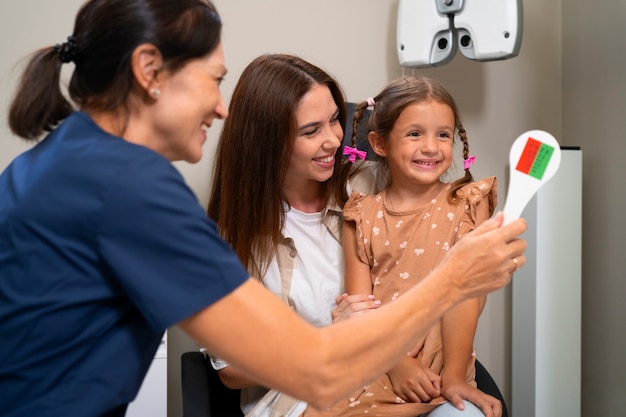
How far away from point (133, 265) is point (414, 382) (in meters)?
0.77

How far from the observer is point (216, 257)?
2.78 feet

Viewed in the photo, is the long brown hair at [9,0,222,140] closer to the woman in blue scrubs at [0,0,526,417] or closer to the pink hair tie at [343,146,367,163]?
the woman in blue scrubs at [0,0,526,417]

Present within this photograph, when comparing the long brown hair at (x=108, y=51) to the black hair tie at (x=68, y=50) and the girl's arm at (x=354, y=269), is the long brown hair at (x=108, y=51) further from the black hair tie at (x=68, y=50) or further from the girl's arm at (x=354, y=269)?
the girl's arm at (x=354, y=269)

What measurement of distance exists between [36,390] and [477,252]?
57 centimetres

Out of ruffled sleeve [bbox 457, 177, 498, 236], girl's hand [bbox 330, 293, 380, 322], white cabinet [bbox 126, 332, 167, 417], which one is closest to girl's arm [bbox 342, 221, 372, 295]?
girl's hand [bbox 330, 293, 380, 322]

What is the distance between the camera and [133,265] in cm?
83

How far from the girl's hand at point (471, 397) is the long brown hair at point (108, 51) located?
2.67 feet

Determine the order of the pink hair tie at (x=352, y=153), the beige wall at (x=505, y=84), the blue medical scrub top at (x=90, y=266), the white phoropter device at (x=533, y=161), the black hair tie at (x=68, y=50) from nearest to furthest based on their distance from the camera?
1. the blue medical scrub top at (x=90, y=266)
2. the black hair tie at (x=68, y=50)
3. the white phoropter device at (x=533, y=161)
4. the pink hair tie at (x=352, y=153)
5. the beige wall at (x=505, y=84)

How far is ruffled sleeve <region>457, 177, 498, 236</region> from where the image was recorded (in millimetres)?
1550

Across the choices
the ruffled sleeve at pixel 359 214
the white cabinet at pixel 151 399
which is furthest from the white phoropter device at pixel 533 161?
the white cabinet at pixel 151 399

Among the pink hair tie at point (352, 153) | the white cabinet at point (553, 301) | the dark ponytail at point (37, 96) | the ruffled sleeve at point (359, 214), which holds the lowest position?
the white cabinet at point (553, 301)

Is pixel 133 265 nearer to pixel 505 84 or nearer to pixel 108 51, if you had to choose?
pixel 108 51

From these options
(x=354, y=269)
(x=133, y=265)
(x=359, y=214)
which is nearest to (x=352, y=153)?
(x=359, y=214)

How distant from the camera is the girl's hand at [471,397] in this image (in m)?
1.40
